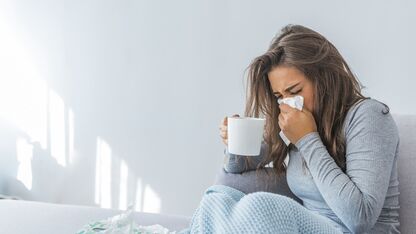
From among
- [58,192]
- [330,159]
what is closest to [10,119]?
[58,192]

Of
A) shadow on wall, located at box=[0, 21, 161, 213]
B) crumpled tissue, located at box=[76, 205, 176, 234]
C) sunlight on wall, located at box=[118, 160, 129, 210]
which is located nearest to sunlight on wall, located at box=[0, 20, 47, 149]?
shadow on wall, located at box=[0, 21, 161, 213]

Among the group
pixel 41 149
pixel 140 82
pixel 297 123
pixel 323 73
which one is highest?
pixel 323 73

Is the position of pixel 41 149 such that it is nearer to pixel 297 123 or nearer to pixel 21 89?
pixel 21 89

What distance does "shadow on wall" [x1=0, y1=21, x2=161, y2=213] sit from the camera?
209 centimetres

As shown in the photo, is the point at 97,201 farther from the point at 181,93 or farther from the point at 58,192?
the point at 181,93

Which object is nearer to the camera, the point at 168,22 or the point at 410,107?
the point at 410,107

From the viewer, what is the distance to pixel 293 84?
109cm

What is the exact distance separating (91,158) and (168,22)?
2.42 feet

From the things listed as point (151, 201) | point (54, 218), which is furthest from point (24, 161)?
point (54, 218)

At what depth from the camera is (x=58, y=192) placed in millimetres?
2209

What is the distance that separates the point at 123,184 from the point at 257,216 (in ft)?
4.61

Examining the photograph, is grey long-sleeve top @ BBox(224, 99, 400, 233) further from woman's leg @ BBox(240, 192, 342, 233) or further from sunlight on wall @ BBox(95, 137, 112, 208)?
sunlight on wall @ BBox(95, 137, 112, 208)

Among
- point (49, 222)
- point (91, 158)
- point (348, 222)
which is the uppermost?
point (348, 222)

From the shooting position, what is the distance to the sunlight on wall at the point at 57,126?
7.03ft
